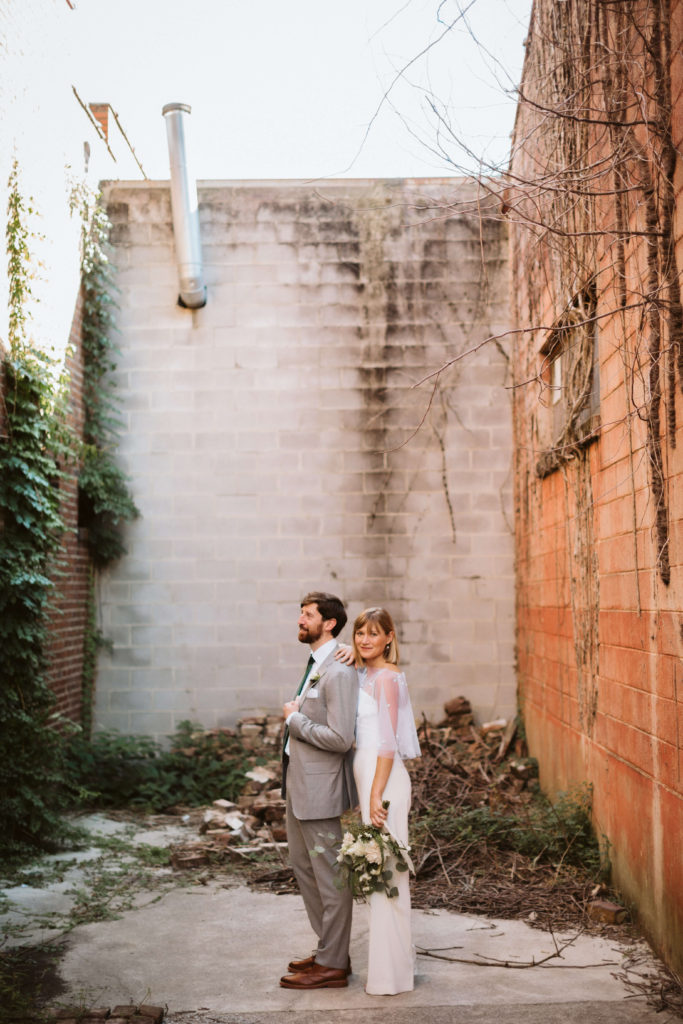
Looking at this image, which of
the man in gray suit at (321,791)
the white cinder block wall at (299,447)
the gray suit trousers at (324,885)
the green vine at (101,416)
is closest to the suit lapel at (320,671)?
the man in gray suit at (321,791)

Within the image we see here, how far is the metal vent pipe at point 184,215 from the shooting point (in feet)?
29.6

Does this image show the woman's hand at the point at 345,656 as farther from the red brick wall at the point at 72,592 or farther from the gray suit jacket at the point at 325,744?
the red brick wall at the point at 72,592

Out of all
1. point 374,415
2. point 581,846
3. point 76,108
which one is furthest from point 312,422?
point 581,846

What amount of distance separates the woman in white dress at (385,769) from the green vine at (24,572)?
131 inches

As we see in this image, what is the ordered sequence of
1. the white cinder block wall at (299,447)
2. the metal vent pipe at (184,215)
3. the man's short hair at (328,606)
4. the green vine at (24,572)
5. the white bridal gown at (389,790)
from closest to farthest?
the white bridal gown at (389,790)
the man's short hair at (328,606)
the green vine at (24,572)
the metal vent pipe at (184,215)
the white cinder block wall at (299,447)

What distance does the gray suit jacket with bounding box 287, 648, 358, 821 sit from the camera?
4.38m

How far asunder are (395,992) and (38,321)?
18.6 feet

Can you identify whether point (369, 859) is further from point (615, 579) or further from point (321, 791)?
point (615, 579)

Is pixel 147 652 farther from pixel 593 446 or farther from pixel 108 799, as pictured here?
pixel 593 446

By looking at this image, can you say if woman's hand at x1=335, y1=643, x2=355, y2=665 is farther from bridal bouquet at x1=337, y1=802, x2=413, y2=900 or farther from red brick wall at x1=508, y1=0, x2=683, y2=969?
red brick wall at x1=508, y1=0, x2=683, y2=969

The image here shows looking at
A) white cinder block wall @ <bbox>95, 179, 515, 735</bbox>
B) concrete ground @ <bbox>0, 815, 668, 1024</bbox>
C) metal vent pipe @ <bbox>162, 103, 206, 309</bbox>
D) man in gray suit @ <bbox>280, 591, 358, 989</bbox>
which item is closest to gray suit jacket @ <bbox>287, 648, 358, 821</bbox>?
man in gray suit @ <bbox>280, 591, 358, 989</bbox>

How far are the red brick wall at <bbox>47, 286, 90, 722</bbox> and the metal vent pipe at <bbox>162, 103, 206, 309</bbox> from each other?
1.06 metres

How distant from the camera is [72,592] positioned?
8898 mm

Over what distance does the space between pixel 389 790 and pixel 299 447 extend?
18.1ft
